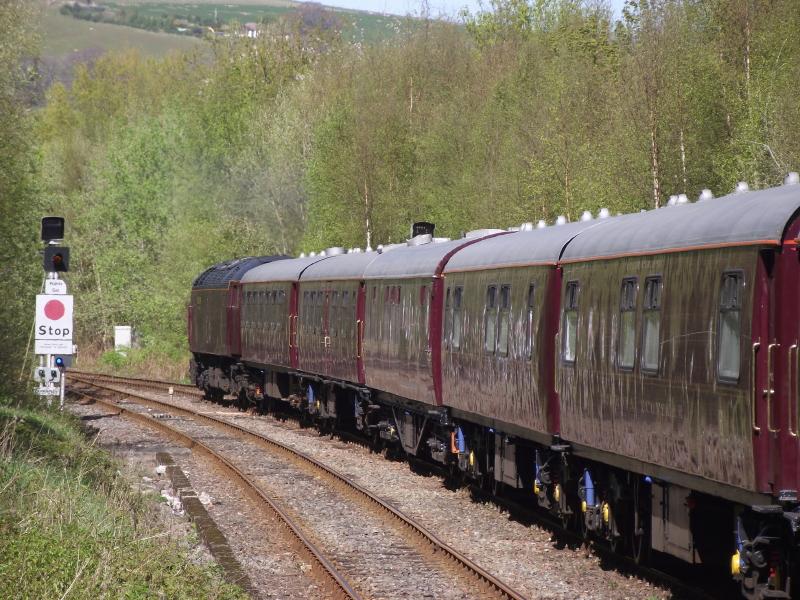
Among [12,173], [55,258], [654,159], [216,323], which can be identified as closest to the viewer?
[55,258]

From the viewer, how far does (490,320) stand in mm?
16484

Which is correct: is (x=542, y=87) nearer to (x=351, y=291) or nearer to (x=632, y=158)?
(x=632, y=158)

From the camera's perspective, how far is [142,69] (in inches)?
4183

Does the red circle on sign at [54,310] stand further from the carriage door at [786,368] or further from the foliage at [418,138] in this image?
the carriage door at [786,368]

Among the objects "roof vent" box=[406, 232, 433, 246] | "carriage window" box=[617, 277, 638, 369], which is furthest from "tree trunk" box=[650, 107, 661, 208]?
"carriage window" box=[617, 277, 638, 369]

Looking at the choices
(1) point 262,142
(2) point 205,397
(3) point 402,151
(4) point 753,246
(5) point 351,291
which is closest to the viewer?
(4) point 753,246

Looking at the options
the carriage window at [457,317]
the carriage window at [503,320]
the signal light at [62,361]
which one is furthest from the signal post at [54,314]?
the carriage window at [503,320]

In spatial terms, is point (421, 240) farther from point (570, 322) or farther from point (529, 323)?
point (570, 322)

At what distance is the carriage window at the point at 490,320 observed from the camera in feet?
53.5

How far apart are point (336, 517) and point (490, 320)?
303 cm

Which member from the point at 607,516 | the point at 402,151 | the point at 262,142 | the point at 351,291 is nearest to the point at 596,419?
the point at 607,516

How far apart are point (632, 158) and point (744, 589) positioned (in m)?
25.5

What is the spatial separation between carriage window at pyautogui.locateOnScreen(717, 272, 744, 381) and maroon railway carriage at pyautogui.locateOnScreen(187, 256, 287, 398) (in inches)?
1035

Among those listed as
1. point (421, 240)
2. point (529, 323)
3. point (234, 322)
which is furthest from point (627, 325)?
point (234, 322)
